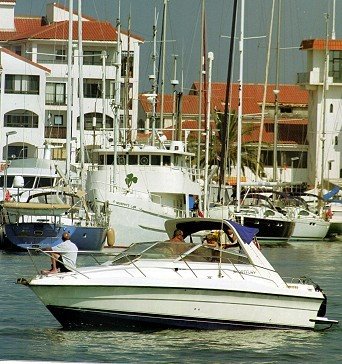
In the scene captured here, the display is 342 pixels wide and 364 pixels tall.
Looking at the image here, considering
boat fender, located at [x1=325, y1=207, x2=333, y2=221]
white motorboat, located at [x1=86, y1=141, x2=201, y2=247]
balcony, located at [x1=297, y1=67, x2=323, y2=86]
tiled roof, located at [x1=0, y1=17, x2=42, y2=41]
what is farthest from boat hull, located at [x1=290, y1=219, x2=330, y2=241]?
tiled roof, located at [x1=0, y1=17, x2=42, y2=41]

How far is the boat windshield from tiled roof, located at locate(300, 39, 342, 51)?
8425cm

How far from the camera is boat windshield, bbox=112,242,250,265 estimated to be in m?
25.7

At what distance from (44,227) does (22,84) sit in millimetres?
52946

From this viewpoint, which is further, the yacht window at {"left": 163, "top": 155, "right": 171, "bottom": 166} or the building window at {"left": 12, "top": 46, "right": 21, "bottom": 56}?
the building window at {"left": 12, "top": 46, "right": 21, "bottom": 56}

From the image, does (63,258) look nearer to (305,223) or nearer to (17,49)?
(305,223)

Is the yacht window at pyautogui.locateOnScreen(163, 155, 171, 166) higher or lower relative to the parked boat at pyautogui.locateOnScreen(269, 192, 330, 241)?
higher

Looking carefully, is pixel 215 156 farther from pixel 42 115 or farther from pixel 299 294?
pixel 299 294

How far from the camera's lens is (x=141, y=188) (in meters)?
53.9

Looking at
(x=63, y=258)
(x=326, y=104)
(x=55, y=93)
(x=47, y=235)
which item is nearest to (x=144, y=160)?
(x=47, y=235)

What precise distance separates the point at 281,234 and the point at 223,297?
4219cm

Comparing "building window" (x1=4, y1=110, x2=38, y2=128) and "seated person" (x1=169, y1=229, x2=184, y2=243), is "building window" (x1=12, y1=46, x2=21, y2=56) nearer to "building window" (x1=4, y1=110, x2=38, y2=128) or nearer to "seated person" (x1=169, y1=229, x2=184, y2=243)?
"building window" (x1=4, y1=110, x2=38, y2=128)

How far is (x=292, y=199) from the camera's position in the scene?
7656 cm

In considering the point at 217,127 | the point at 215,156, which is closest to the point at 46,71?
the point at 217,127

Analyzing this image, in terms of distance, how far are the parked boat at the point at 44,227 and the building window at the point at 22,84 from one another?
5049cm
